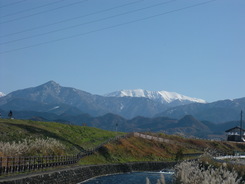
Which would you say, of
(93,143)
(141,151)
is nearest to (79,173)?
(93,143)

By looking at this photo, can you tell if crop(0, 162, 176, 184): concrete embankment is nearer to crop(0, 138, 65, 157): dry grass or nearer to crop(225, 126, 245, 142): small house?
crop(0, 138, 65, 157): dry grass

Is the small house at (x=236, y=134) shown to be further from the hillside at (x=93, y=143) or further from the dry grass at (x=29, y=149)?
the dry grass at (x=29, y=149)

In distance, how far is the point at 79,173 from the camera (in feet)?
190

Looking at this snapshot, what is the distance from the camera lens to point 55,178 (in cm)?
4812

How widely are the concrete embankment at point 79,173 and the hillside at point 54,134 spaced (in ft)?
25.5

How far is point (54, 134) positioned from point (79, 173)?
99.3 feet

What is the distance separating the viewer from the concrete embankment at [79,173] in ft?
133

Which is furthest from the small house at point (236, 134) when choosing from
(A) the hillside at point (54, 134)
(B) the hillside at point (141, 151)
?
(A) the hillside at point (54, 134)

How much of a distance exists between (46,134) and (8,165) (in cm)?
3893

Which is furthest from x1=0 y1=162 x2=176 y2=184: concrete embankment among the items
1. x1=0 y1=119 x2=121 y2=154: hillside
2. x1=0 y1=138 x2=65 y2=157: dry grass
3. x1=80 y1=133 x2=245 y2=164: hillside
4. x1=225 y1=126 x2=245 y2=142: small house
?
x1=225 y1=126 x2=245 y2=142: small house

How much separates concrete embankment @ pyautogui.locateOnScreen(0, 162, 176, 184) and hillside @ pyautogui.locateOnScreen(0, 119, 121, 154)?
777 centimetres

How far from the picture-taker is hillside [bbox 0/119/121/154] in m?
73.8

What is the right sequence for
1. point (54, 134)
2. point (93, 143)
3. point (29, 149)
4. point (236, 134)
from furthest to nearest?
1. point (236, 134)
2. point (93, 143)
3. point (54, 134)
4. point (29, 149)

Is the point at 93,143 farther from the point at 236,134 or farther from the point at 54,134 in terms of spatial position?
the point at 236,134
